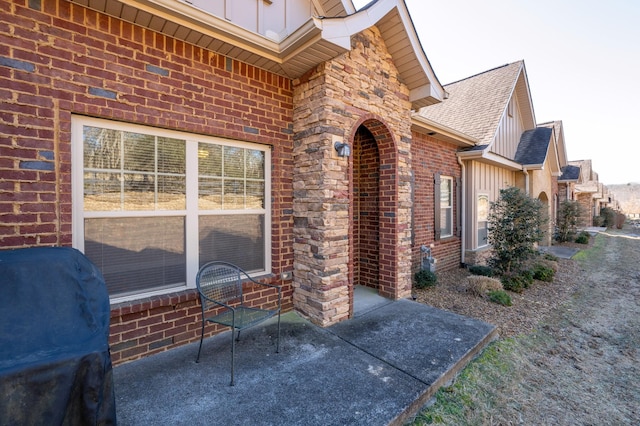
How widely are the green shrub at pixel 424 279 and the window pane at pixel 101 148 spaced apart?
543cm

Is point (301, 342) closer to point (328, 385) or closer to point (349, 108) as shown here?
point (328, 385)

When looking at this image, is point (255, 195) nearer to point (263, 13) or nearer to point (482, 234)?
point (263, 13)

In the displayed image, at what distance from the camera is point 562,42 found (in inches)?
333

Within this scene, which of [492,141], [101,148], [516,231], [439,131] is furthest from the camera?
[492,141]

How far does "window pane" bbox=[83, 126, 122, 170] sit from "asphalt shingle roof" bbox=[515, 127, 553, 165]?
38.0 ft

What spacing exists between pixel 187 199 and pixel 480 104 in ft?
32.0

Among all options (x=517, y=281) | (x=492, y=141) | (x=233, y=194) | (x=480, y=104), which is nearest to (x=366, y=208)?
(x=233, y=194)

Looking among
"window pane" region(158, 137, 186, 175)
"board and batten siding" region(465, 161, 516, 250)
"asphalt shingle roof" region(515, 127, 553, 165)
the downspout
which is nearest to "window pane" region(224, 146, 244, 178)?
"window pane" region(158, 137, 186, 175)

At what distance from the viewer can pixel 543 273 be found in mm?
7086

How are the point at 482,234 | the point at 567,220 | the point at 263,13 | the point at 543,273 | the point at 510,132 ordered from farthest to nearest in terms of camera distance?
1. the point at 567,220
2. the point at 510,132
3. the point at 482,234
4. the point at 543,273
5. the point at 263,13

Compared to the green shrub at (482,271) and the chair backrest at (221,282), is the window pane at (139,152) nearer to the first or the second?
the chair backrest at (221,282)

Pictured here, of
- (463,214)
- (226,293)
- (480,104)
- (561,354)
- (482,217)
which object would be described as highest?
(480,104)

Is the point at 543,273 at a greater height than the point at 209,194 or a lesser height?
lesser

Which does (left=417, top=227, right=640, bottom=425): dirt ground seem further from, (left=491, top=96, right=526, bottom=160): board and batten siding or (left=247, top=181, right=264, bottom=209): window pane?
(left=491, top=96, right=526, bottom=160): board and batten siding
